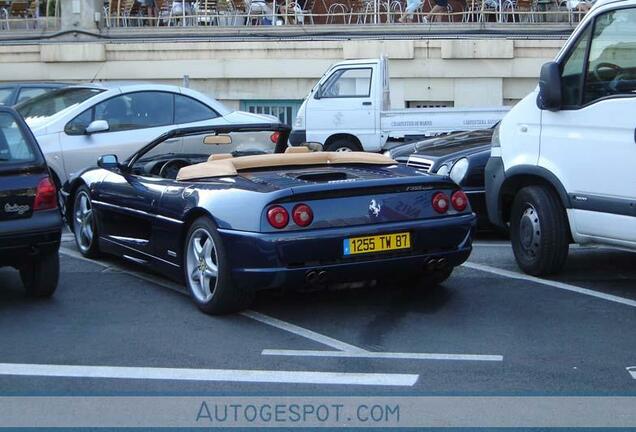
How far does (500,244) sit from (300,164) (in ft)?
9.73

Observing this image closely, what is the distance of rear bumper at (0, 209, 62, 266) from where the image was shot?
22.4 feet

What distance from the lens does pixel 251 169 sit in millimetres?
7301

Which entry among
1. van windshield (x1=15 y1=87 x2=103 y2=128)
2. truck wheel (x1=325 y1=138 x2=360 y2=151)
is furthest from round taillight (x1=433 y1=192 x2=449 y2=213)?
truck wheel (x1=325 y1=138 x2=360 y2=151)

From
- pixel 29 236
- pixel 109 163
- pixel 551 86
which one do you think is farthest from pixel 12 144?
pixel 551 86

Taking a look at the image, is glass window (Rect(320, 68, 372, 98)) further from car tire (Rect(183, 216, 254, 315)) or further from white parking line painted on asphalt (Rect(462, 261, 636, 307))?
car tire (Rect(183, 216, 254, 315))

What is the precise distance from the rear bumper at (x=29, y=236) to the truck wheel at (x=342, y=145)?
9.30m

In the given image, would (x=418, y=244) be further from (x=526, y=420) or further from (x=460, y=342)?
(x=526, y=420)

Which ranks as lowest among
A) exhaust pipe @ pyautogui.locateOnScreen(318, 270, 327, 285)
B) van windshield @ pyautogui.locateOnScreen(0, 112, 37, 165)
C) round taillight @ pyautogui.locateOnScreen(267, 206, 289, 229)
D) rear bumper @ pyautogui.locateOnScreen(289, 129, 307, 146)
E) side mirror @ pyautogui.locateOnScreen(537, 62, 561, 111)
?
exhaust pipe @ pyautogui.locateOnScreen(318, 270, 327, 285)

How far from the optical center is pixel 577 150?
7.39 metres

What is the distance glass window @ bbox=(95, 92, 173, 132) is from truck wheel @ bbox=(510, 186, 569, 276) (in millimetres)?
5135

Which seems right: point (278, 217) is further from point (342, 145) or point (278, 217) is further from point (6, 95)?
point (342, 145)

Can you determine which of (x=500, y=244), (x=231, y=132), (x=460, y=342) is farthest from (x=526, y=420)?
(x=500, y=244)

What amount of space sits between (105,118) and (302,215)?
5.75m

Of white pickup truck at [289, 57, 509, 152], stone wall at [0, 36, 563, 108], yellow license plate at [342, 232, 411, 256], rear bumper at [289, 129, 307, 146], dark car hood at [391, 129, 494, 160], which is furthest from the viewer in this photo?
stone wall at [0, 36, 563, 108]
